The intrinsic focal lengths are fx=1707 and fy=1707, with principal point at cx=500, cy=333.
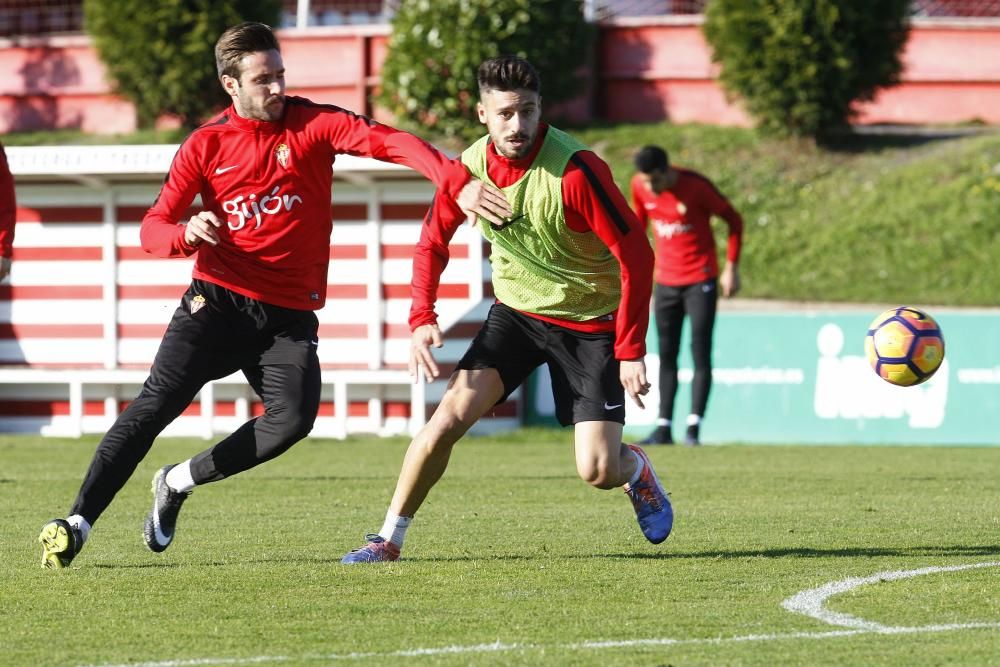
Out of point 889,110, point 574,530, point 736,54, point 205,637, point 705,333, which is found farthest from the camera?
point 889,110

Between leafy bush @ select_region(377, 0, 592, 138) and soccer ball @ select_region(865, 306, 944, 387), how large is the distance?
15438mm

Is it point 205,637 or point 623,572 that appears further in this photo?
point 623,572

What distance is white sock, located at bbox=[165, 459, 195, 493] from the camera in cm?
716

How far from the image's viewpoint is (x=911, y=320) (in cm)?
996

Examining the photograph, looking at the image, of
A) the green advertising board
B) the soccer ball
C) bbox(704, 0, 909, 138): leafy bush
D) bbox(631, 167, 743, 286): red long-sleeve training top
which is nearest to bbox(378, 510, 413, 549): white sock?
the soccer ball

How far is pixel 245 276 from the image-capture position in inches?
279

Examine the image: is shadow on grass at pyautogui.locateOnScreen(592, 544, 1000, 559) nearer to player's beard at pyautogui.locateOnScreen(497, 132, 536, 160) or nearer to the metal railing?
player's beard at pyautogui.locateOnScreen(497, 132, 536, 160)

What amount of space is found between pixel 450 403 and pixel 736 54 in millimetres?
18225

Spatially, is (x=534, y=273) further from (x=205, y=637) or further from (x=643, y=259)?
(x=205, y=637)

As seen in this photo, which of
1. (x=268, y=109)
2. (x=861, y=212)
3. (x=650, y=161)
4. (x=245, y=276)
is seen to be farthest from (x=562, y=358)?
(x=861, y=212)

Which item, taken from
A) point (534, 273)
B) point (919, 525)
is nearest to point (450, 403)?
point (534, 273)

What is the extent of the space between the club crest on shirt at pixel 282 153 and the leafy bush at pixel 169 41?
20.1 metres

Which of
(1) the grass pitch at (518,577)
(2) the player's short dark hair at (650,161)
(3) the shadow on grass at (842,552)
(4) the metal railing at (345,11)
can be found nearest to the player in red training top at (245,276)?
(1) the grass pitch at (518,577)

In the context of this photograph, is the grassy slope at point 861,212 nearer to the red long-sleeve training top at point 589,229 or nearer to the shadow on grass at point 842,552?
the shadow on grass at point 842,552
